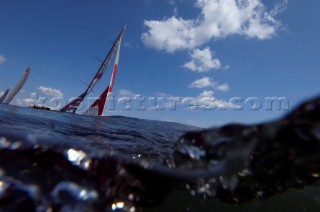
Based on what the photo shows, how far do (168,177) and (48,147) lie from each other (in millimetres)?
2141

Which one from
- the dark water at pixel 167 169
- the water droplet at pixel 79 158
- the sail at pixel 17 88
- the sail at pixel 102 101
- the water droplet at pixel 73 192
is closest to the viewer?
the dark water at pixel 167 169

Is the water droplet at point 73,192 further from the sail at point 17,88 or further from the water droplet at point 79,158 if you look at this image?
the sail at point 17,88

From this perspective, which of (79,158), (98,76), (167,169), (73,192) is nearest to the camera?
(73,192)

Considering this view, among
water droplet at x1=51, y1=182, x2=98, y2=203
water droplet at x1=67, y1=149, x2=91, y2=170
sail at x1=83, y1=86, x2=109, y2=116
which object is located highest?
sail at x1=83, y1=86, x2=109, y2=116

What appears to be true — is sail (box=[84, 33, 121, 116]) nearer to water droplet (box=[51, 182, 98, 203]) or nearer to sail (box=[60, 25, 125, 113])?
sail (box=[60, 25, 125, 113])

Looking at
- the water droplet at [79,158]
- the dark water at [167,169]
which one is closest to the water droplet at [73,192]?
the dark water at [167,169]

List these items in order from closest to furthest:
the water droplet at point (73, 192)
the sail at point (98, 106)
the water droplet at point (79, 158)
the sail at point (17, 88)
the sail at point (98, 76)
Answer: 1. the water droplet at point (73, 192)
2. the water droplet at point (79, 158)
3. the sail at point (98, 76)
4. the sail at point (98, 106)
5. the sail at point (17, 88)

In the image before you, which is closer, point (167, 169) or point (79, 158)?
point (167, 169)

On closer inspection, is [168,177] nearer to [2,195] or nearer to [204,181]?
[204,181]

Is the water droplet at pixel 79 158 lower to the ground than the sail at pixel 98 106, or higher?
lower

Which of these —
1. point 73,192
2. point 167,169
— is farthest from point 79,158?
point 167,169

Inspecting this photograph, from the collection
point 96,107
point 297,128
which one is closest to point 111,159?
point 297,128

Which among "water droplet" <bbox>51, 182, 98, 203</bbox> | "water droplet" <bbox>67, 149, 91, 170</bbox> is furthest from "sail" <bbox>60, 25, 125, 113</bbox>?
"water droplet" <bbox>51, 182, 98, 203</bbox>

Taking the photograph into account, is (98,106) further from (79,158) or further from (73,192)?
(73,192)
